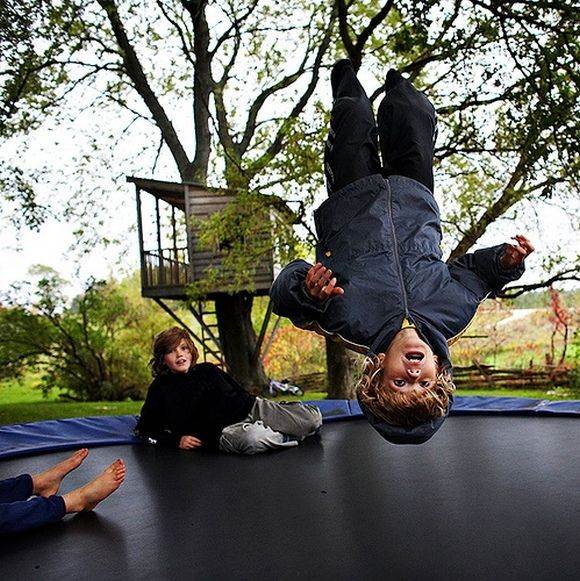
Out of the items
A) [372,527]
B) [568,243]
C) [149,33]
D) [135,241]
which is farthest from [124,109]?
[372,527]

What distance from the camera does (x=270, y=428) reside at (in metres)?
2.57

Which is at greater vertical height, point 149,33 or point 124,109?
point 149,33

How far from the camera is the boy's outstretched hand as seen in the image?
1.79m

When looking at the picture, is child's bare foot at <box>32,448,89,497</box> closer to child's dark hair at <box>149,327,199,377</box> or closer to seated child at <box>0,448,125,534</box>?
seated child at <box>0,448,125,534</box>

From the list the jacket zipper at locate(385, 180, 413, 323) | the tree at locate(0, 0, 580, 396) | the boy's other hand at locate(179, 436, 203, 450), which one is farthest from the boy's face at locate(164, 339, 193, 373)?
the tree at locate(0, 0, 580, 396)

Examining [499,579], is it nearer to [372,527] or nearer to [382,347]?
[372,527]

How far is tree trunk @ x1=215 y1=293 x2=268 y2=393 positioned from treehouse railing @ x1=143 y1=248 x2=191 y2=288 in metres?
0.59

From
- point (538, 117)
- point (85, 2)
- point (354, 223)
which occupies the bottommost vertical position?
point (354, 223)

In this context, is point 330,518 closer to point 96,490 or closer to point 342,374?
point 96,490

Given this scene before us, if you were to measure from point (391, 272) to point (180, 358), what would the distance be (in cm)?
105

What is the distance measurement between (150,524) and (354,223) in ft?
3.07

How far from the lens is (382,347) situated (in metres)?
1.72

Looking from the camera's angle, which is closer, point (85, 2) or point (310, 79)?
point (85, 2)

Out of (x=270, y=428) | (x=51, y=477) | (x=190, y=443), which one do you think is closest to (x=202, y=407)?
(x=190, y=443)
